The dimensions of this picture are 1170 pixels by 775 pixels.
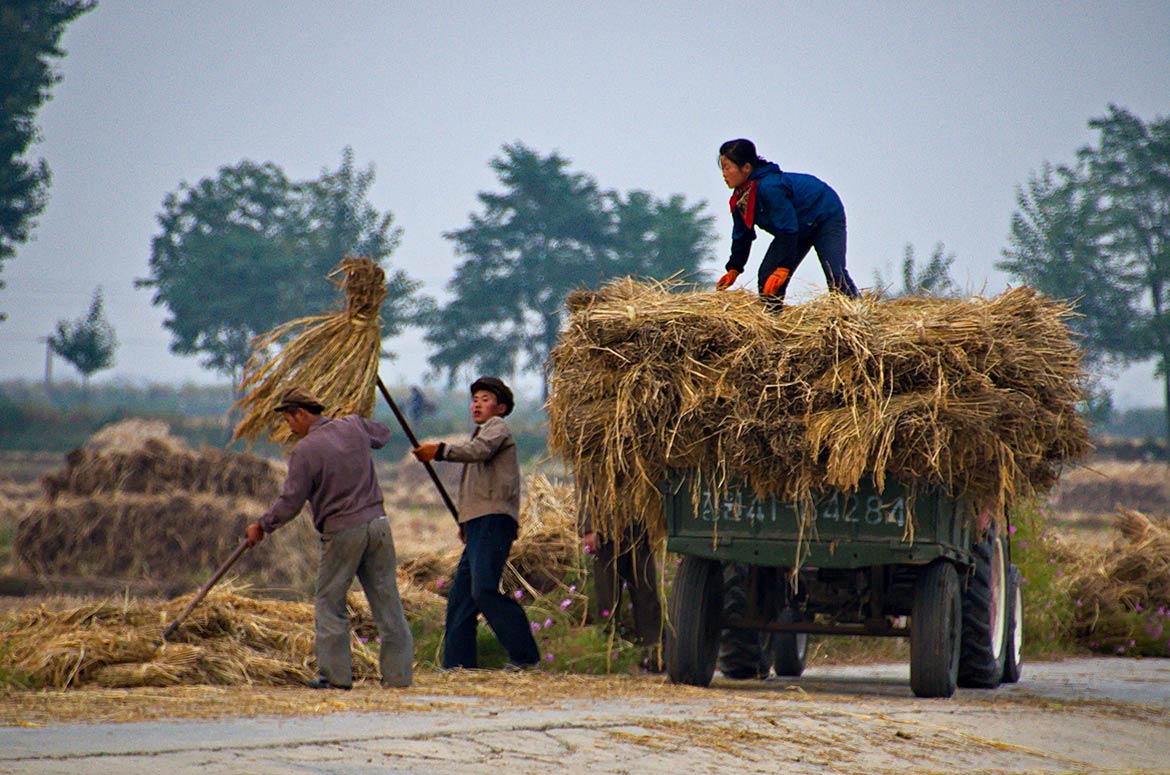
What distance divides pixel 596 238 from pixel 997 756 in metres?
66.2

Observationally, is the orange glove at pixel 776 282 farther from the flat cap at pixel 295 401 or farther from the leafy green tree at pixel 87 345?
the leafy green tree at pixel 87 345

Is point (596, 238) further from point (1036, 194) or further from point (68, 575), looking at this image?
point (68, 575)

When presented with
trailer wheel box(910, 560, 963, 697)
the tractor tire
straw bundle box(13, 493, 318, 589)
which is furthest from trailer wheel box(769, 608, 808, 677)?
straw bundle box(13, 493, 318, 589)

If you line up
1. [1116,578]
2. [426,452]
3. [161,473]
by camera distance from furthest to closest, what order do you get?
[161,473] < [1116,578] < [426,452]

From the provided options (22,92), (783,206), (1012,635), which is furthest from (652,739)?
(22,92)

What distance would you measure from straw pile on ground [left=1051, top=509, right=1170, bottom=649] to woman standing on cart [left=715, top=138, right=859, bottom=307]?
6.02m

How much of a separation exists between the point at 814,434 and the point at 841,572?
5.32 ft

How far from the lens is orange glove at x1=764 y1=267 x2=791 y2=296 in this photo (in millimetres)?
9547

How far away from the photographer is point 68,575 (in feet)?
68.4

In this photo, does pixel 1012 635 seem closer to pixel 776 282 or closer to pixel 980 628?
pixel 980 628

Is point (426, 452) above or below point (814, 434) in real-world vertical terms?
below

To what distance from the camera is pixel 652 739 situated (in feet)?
21.7

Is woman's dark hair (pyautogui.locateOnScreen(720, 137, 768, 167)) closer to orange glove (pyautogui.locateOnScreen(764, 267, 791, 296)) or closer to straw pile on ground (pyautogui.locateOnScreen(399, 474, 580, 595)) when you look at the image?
orange glove (pyautogui.locateOnScreen(764, 267, 791, 296))

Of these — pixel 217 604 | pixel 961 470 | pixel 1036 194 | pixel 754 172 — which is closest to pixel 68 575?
pixel 217 604
